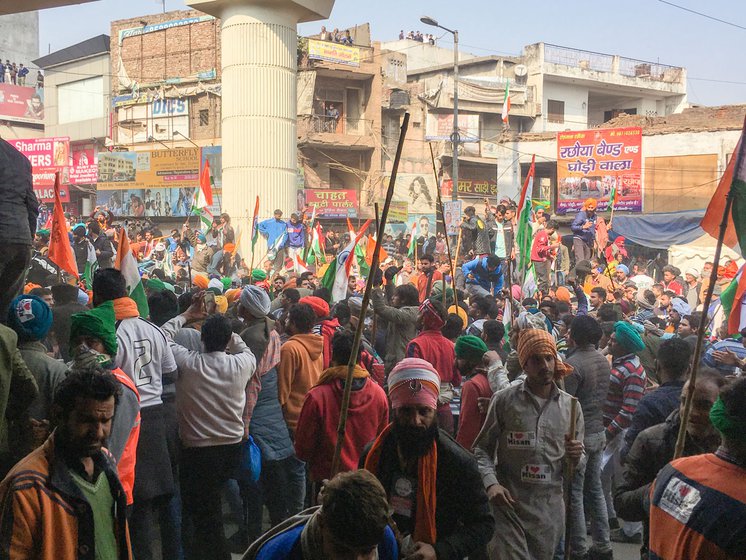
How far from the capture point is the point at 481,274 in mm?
12570

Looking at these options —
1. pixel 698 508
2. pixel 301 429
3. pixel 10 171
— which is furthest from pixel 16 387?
pixel 698 508

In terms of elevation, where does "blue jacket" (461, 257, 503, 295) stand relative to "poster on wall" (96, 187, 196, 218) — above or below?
below

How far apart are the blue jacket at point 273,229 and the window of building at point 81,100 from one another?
87.5ft

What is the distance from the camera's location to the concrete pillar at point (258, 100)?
21625 millimetres

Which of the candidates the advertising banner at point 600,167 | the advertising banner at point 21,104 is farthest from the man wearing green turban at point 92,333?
the advertising banner at point 21,104

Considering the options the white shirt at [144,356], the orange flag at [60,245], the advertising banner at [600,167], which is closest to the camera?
the white shirt at [144,356]

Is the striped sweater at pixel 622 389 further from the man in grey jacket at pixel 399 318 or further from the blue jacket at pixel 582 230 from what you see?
the blue jacket at pixel 582 230

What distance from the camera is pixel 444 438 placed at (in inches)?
136

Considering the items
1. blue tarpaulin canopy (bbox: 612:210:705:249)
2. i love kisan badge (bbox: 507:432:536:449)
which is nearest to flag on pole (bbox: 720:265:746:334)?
i love kisan badge (bbox: 507:432:536:449)

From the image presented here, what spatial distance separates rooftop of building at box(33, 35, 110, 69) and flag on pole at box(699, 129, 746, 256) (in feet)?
139

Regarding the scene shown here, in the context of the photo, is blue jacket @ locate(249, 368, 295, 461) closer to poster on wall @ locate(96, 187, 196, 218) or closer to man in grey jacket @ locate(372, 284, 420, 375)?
man in grey jacket @ locate(372, 284, 420, 375)

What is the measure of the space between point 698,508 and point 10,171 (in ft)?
11.6

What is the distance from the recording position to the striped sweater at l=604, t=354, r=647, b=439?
6.45m

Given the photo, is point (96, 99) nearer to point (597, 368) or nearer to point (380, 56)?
point (380, 56)
